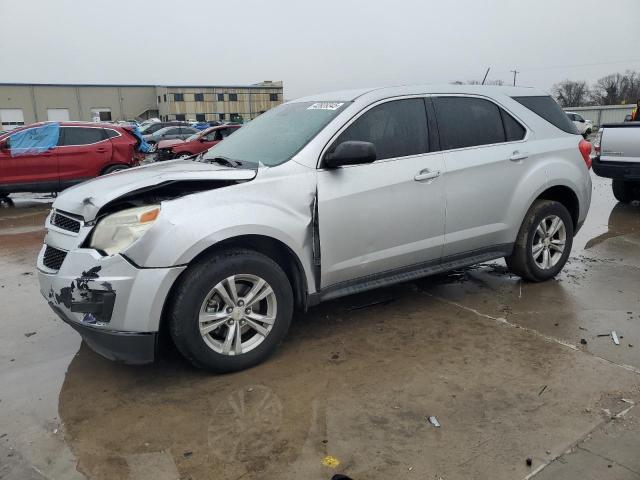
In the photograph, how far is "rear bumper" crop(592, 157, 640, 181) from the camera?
8312mm

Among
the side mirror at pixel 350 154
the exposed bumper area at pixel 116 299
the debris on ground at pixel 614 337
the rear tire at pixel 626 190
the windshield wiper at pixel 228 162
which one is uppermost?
the side mirror at pixel 350 154

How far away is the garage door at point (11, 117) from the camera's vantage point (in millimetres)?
75062

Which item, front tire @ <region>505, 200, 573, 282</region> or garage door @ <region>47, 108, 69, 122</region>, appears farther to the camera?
garage door @ <region>47, 108, 69, 122</region>

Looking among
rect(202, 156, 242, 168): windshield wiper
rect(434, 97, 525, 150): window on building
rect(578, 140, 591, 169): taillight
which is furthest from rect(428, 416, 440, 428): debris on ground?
rect(578, 140, 591, 169): taillight

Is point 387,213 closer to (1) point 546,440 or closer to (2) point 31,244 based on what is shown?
(1) point 546,440

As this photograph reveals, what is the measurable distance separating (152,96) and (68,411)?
9127cm

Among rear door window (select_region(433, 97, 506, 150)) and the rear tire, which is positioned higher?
rear door window (select_region(433, 97, 506, 150))

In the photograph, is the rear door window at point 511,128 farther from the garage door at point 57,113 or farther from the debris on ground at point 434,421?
the garage door at point 57,113

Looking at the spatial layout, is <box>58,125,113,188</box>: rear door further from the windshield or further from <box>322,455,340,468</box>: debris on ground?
<box>322,455,340,468</box>: debris on ground

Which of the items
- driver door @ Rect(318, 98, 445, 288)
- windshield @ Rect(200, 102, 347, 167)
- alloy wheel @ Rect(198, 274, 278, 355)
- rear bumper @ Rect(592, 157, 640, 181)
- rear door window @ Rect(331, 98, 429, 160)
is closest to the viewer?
alloy wheel @ Rect(198, 274, 278, 355)

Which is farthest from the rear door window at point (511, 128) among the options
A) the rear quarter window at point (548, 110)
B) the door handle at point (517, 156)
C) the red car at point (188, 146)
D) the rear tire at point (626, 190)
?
the red car at point (188, 146)

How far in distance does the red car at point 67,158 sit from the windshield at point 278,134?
25.4ft

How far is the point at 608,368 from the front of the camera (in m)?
3.52

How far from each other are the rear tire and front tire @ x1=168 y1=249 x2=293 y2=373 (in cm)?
814
